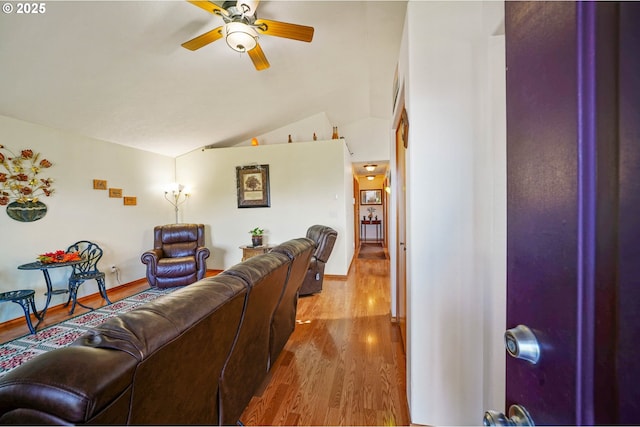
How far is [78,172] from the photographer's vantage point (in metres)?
3.46

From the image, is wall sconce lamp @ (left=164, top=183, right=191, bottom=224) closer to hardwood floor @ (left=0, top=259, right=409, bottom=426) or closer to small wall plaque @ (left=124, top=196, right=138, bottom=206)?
small wall plaque @ (left=124, top=196, right=138, bottom=206)

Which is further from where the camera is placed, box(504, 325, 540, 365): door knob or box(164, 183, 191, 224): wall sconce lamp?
box(164, 183, 191, 224): wall sconce lamp

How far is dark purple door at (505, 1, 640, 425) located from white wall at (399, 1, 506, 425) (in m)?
0.95

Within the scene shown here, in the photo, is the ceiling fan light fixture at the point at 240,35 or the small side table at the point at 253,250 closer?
the ceiling fan light fixture at the point at 240,35

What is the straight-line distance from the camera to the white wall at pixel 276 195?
4.49 meters

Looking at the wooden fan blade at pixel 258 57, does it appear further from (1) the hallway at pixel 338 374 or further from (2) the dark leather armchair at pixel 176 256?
(2) the dark leather armchair at pixel 176 256

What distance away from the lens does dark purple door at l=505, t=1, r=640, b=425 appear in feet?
0.97

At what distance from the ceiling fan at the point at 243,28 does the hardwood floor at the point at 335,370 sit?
260 cm

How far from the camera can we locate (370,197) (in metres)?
8.70

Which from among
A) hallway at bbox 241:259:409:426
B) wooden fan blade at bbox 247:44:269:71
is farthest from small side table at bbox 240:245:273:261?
wooden fan blade at bbox 247:44:269:71

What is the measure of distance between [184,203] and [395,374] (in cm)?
494

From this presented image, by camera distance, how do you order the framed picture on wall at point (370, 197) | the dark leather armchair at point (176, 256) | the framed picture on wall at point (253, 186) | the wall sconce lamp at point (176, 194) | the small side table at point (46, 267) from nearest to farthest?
the small side table at point (46, 267)
the dark leather armchair at point (176, 256)
the framed picture on wall at point (253, 186)
the wall sconce lamp at point (176, 194)
the framed picture on wall at point (370, 197)

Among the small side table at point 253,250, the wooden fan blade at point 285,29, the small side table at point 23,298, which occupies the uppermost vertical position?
the wooden fan blade at point 285,29

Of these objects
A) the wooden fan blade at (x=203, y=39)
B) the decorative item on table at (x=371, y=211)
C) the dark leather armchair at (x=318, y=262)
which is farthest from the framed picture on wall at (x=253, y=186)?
the decorative item on table at (x=371, y=211)
